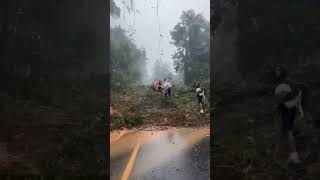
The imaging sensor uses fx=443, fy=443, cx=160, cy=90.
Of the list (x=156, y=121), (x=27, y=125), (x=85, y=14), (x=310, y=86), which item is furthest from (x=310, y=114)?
(x=156, y=121)

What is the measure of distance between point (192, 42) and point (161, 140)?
27.9m

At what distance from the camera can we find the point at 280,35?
6.41 m

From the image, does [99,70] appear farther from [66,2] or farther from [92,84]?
[66,2]

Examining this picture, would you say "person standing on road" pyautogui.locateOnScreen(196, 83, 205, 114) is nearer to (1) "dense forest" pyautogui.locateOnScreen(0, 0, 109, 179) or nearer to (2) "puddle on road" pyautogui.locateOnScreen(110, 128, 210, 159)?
(2) "puddle on road" pyautogui.locateOnScreen(110, 128, 210, 159)

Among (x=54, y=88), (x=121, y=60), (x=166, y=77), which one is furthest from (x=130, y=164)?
(x=166, y=77)

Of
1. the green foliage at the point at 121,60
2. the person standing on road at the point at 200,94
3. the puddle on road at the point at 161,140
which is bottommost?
the puddle on road at the point at 161,140

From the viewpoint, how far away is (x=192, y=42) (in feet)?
141

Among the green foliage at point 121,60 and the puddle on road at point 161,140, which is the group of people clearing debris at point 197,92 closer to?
the puddle on road at point 161,140

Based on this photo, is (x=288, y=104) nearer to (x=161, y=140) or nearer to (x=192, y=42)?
(x=161, y=140)

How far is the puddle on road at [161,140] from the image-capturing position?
13.4 metres

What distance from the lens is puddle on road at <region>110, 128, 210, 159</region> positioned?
13.4 m

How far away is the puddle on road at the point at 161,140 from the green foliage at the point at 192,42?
72.7ft

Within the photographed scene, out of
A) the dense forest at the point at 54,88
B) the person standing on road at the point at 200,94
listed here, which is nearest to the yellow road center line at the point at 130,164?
the dense forest at the point at 54,88

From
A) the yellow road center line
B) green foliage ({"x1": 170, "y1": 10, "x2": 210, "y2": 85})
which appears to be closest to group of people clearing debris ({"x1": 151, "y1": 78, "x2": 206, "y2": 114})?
the yellow road center line
